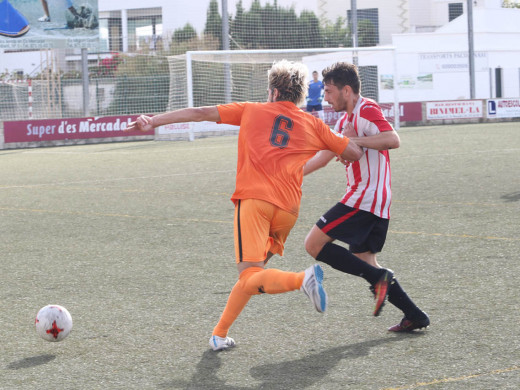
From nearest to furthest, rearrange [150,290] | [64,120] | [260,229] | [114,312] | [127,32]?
[260,229] → [114,312] → [150,290] → [64,120] → [127,32]

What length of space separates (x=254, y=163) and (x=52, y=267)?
10.5ft

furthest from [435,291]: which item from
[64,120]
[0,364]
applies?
[64,120]

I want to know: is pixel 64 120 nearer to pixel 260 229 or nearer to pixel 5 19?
pixel 5 19

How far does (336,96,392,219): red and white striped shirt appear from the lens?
4902 mm

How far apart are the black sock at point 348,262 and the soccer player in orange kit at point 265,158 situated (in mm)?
316

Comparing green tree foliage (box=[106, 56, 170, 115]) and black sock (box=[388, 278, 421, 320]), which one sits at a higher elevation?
green tree foliage (box=[106, 56, 170, 115])

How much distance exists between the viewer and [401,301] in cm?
485

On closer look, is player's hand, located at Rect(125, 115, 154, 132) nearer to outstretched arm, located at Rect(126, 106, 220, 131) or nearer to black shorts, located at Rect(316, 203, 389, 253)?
outstretched arm, located at Rect(126, 106, 220, 131)

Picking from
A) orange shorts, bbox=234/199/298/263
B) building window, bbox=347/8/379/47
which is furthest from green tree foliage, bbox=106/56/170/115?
orange shorts, bbox=234/199/298/263

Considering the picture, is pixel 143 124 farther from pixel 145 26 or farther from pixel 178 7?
pixel 145 26

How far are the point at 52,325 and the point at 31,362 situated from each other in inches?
12.3

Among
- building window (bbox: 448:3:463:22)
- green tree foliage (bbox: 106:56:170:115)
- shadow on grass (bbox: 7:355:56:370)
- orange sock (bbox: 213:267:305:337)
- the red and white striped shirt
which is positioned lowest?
shadow on grass (bbox: 7:355:56:370)

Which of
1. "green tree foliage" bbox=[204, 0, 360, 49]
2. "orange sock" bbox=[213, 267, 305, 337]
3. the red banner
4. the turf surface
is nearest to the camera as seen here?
the turf surface

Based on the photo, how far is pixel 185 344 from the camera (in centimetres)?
473
